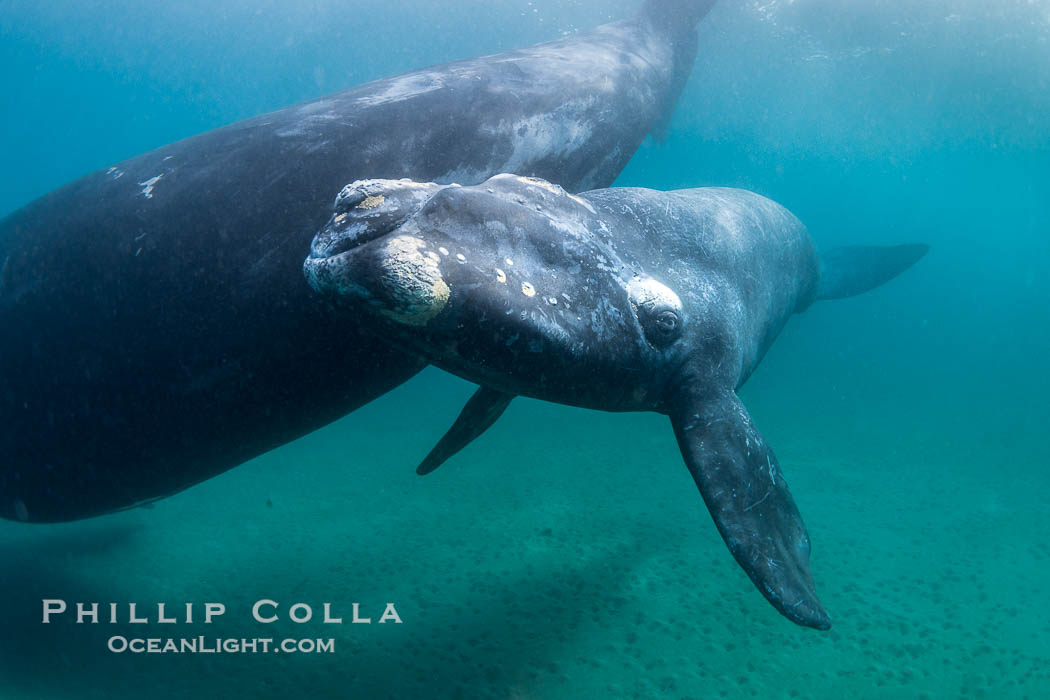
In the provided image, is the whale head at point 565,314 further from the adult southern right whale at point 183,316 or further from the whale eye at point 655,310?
the adult southern right whale at point 183,316

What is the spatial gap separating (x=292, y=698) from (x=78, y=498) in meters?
2.84

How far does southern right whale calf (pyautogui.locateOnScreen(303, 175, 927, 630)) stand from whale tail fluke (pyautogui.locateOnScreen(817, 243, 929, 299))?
7.88 metres

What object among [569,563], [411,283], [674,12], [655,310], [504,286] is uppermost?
[674,12]

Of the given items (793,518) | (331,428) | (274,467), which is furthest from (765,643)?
(331,428)

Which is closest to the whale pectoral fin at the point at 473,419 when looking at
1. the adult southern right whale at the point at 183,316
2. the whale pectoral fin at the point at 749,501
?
the adult southern right whale at the point at 183,316

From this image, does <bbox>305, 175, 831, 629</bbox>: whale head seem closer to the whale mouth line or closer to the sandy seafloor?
the whale mouth line

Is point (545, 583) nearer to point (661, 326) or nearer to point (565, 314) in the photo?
point (661, 326)

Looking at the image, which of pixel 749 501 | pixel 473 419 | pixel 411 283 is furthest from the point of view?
pixel 473 419

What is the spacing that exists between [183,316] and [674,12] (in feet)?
45.1

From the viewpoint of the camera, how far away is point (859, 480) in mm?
13555

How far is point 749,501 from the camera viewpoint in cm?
399

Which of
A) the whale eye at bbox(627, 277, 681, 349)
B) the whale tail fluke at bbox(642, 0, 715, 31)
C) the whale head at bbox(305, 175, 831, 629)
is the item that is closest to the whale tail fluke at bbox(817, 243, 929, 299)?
the whale tail fluke at bbox(642, 0, 715, 31)

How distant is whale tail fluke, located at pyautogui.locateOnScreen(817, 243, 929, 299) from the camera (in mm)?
12492

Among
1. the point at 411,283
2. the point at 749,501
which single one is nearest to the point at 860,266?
the point at 749,501
